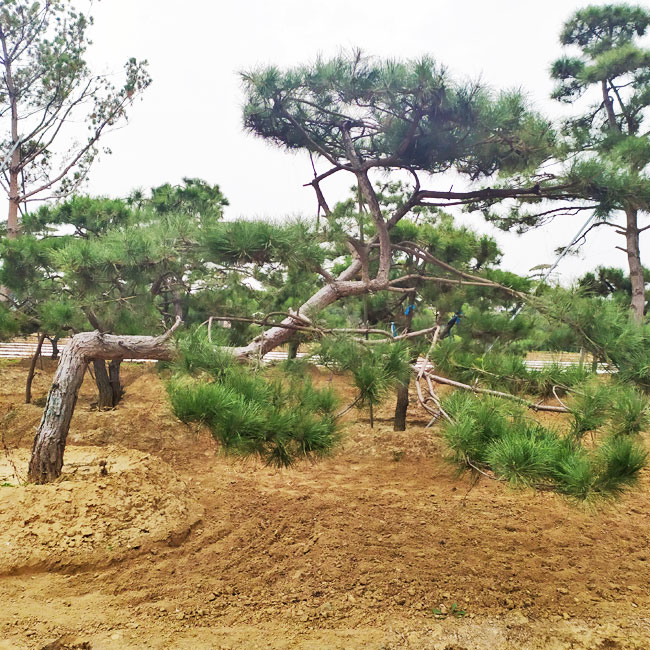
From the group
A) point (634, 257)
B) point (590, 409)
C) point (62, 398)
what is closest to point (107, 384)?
point (62, 398)

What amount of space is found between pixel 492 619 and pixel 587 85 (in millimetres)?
5885

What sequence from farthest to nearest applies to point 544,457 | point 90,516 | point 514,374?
point 90,516 < point 514,374 < point 544,457

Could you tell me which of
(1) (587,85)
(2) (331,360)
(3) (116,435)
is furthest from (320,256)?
(1) (587,85)

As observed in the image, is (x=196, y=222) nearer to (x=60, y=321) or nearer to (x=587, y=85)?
(x=60, y=321)

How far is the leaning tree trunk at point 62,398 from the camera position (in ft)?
10.6

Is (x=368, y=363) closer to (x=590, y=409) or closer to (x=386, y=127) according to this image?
(x=590, y=409)

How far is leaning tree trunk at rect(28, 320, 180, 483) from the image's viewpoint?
3.24 meters

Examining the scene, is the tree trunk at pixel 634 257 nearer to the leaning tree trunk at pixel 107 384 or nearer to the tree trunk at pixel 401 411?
the tree trunk at pixel 401 411

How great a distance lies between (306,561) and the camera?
107 inches

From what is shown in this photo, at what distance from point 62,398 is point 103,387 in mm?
2492

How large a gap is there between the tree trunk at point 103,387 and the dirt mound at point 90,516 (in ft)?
6.46

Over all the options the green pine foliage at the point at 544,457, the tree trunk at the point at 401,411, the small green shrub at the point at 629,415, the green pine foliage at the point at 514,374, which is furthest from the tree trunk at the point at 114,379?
the small green shrub at the point at 629,415

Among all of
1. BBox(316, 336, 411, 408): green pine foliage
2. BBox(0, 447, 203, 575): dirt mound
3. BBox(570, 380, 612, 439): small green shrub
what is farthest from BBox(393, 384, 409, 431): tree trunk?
BBox(570, 380, 612, 439): small green shrub

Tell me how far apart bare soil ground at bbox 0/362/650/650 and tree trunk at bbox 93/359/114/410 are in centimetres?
159
